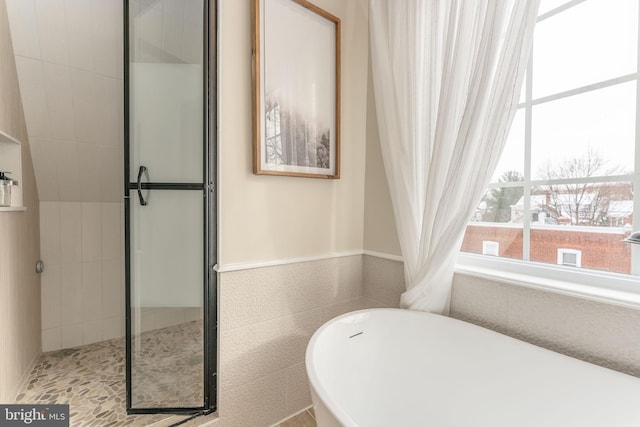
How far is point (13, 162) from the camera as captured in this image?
1671mm

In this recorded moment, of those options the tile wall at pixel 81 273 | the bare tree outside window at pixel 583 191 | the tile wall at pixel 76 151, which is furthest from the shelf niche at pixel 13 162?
the bare tree outside window at pixel 583 191

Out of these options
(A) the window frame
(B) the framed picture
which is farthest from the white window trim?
(B) the framed picture

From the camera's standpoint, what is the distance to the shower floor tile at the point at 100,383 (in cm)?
139

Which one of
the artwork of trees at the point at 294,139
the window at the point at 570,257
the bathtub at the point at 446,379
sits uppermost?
the artwork of trees at the point at 294,139

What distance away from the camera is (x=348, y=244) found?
1.79m

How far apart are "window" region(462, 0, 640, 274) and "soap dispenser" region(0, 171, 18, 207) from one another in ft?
8.39

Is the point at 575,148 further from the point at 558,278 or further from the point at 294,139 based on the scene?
the point at 294,139

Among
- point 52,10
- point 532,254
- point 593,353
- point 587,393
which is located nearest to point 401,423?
point 587,393

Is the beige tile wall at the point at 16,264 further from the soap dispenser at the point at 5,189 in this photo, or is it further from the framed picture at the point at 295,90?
the framed picture at the point at 295,90

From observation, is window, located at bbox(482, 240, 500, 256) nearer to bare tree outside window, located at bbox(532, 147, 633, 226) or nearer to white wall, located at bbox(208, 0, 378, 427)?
bare tree outside window, located at bbox(532, 147, 633, 226)

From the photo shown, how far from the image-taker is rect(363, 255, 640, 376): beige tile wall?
92 centimetres

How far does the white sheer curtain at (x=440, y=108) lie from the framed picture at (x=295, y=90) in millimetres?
282

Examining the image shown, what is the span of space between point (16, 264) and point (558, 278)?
2839 millimetres

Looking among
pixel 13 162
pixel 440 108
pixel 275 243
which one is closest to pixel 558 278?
pixel 440 108
